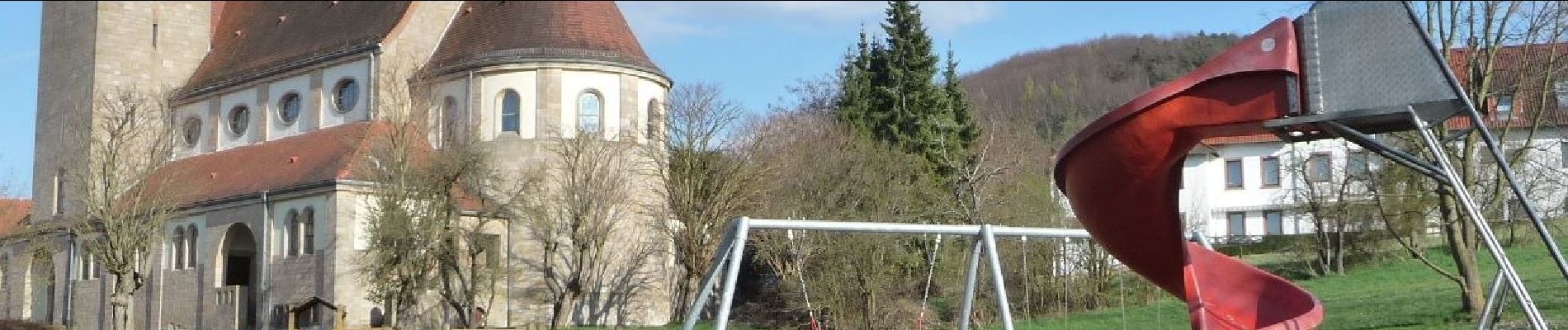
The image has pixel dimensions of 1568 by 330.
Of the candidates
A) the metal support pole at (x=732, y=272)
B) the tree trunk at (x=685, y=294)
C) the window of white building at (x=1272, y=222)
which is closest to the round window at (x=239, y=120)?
the tree trunk at (x=685, y=294)

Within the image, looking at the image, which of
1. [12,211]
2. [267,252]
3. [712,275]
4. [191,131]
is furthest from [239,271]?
[712,275]

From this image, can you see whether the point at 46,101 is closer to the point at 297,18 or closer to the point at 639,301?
the point at 297,18

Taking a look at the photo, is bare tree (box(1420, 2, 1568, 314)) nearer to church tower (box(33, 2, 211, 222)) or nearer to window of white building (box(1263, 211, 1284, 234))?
window of white building (box(1263, 211, 1284, 234))

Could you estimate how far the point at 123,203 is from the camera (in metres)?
44.4

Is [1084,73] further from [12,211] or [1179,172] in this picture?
[1179,172]

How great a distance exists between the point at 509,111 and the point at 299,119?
944 centimetres

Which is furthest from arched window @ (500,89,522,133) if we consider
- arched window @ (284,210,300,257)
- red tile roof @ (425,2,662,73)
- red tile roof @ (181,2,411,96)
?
arched window @ (284,210,300,257)

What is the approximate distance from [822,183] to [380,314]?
14.3m

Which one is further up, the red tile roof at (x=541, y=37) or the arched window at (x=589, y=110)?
the red tile roof at (x=541, y=37)

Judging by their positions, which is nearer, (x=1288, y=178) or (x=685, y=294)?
(x=685, y=294)

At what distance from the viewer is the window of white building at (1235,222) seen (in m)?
59.9

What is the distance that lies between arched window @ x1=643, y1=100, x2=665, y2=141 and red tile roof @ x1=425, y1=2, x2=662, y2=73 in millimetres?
1171

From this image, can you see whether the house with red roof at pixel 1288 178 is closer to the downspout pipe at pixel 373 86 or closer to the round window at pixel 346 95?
the downspout pipe at pixel 373 86

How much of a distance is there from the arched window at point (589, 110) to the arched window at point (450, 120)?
143 inches
